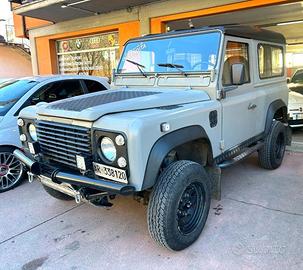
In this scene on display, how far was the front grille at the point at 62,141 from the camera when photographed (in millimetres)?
2666

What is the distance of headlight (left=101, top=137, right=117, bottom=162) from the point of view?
2496 mm

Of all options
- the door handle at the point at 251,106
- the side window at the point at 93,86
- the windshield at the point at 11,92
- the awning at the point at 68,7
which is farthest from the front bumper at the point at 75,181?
the awning at the point at 68,7

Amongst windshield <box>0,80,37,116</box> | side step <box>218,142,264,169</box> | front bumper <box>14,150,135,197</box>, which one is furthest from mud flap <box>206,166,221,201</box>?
windshield <box>0,80,37,116</box>

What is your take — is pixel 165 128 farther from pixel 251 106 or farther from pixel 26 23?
pixel 26 23

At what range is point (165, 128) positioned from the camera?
263cm

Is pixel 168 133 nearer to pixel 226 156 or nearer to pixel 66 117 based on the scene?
pixel 66 117

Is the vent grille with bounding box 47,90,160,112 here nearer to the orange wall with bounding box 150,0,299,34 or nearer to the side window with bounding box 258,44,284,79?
the side window with bounding box 258,44,284,79

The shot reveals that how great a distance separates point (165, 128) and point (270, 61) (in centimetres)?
286

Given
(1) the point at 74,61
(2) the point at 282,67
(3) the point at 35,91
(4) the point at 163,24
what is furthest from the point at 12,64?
(2) the point at 282,67

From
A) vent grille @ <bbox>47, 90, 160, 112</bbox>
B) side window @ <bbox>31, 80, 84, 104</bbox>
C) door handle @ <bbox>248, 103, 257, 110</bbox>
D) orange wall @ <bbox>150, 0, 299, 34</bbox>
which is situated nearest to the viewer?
vent grille @ <bbox>47, 90, 160, 112</bbox>

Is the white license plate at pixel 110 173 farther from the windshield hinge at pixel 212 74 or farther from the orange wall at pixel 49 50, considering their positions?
the orange wall at pixel 49 50

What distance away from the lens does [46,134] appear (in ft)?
9.98

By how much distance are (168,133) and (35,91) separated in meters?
2.92

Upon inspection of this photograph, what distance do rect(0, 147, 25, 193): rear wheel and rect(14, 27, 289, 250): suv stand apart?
1076mm
